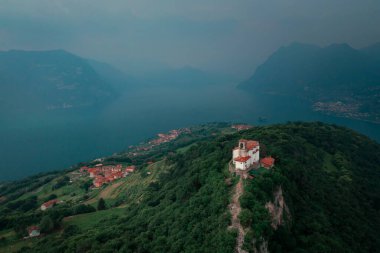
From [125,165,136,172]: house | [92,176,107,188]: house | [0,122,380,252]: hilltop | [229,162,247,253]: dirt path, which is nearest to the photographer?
[229,162,247,253]: dirt path

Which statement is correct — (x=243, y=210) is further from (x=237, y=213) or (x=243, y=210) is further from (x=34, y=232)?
(x=34, y=232)

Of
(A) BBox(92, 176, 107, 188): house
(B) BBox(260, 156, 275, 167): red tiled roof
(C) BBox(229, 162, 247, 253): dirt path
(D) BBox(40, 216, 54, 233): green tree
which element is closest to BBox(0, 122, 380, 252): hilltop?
(D) BBox(40, 216, 54, 233): green tree

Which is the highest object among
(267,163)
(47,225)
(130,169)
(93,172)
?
(267,163)

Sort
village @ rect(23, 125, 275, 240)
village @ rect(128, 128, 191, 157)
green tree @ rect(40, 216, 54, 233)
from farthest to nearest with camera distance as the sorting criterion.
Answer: village @ rect(128, 128, 191, 157)
green tree @ rect(40, 216, 54, 233)
village @ rect(23, 125, 275, 240)

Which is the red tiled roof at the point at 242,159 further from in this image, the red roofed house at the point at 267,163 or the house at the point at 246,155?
the red roofed house at the point at 267,163

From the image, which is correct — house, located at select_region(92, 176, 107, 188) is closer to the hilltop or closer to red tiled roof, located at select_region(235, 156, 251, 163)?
the hilltop

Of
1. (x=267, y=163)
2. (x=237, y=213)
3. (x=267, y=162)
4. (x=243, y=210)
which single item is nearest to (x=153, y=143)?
(x=267, y=162)

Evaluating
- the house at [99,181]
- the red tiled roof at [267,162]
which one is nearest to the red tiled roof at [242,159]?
the red tiled roof at [267,162]
